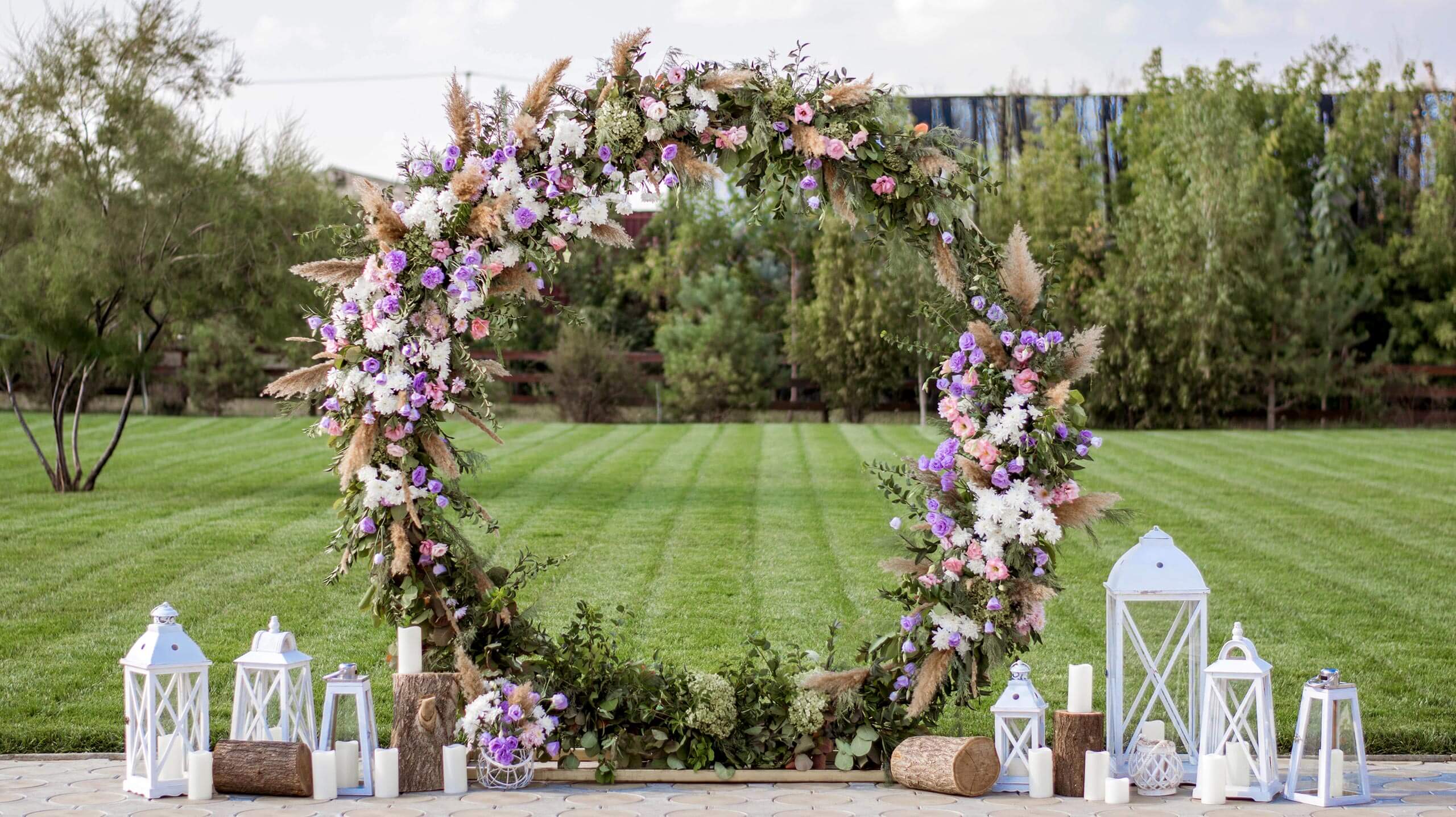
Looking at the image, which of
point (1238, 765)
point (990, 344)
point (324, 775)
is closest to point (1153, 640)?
point (1238, 765)

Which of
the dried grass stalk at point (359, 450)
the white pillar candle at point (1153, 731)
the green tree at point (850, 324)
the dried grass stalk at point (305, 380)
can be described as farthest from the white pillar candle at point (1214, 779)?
the green tree at point (850, 324)

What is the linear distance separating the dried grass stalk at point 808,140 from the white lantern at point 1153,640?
1.66 meters

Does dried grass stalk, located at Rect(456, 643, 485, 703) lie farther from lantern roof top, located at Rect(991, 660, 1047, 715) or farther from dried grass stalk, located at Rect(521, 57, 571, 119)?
dried grass stalk, located at Rect(521, 57, 571, 119)

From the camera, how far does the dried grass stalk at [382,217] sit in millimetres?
4836

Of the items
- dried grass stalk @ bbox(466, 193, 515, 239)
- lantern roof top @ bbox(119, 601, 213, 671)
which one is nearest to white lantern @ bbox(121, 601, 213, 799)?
lantern roof top @ bbox(119, 601, 213, 671)

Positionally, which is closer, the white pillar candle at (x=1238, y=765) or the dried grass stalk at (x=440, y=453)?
the white pillar candle at (x=1238, y=765)

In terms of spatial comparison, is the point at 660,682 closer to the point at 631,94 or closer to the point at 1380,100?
the point at 631,94

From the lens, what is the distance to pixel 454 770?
14.7 feet

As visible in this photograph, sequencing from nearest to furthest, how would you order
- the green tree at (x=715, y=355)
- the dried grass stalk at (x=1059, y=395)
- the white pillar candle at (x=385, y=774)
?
the white pillar candle at (x=385, y=774)
the dried grass stalk at (x=1059, y=395)
the green tree at (x=715, y=355)

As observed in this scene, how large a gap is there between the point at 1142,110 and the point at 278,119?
1695cm

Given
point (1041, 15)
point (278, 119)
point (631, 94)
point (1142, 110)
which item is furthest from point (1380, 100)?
point (631, 94)

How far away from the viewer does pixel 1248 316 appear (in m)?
21.6

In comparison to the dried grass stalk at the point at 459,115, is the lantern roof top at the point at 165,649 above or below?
below

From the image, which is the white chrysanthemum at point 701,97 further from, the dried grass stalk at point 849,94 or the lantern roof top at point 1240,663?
the lantern roof top at point 1240,663
